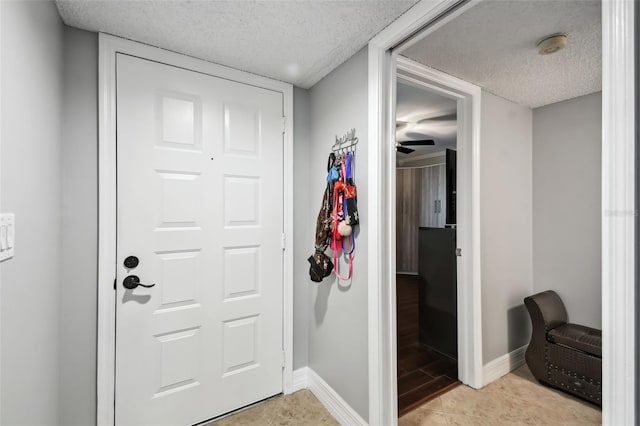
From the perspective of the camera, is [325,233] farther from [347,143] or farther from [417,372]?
[417,372]

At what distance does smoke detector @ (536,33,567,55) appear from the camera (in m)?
1.54

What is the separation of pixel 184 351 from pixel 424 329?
7.02ft

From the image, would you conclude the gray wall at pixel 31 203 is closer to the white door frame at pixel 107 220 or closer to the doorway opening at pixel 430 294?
the white door frame at pixel 107 220

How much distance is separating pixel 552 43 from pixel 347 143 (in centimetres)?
120

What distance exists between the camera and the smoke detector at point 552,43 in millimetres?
1544

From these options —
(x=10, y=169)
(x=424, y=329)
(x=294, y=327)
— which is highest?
(x=10, y=169)

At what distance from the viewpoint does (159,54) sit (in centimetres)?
170

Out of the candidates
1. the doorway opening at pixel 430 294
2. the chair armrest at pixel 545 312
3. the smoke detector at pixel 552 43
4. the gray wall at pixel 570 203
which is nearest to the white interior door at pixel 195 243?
the doorway opening at pixel 430 294

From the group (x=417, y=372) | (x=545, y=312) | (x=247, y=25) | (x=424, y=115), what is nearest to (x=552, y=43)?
(x=247, y=25)

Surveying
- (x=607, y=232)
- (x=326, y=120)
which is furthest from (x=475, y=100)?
(x=607, y=232)

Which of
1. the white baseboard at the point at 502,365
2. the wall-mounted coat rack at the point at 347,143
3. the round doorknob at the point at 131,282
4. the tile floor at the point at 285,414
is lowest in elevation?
the tile floor at the point at 285,414

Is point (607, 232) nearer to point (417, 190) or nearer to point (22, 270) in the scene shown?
point (22, 270)

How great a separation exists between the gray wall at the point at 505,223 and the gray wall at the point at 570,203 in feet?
0.30

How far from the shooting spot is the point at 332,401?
190cm
